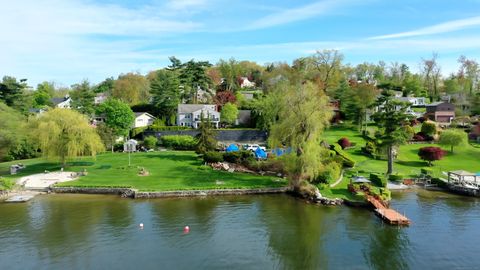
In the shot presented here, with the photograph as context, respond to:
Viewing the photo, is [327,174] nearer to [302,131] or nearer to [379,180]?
[302,131]

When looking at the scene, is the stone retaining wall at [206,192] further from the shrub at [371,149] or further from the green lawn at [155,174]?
the shrub at [371,149]

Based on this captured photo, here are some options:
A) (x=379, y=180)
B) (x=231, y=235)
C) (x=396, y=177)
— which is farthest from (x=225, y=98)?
(x=231, y=235)

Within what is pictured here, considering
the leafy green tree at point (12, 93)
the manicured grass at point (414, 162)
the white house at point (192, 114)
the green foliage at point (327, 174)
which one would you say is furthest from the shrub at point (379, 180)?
the leafy green tree at point (12, 93)

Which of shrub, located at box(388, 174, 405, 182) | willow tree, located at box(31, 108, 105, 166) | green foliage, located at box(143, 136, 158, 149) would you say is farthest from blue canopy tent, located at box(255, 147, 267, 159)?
willow tree, located at box(31, 108, 105, 166)

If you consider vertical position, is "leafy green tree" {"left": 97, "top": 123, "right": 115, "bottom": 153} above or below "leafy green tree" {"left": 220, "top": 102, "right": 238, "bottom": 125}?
below

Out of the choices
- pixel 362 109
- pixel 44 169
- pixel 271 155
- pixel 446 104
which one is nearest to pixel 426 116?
pixel 446 104

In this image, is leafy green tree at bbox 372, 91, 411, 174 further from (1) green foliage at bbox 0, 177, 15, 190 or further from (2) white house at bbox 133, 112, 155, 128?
(2) white house at bbox 133, 112, 155, 128

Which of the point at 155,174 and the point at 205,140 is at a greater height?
the point at 205,140
